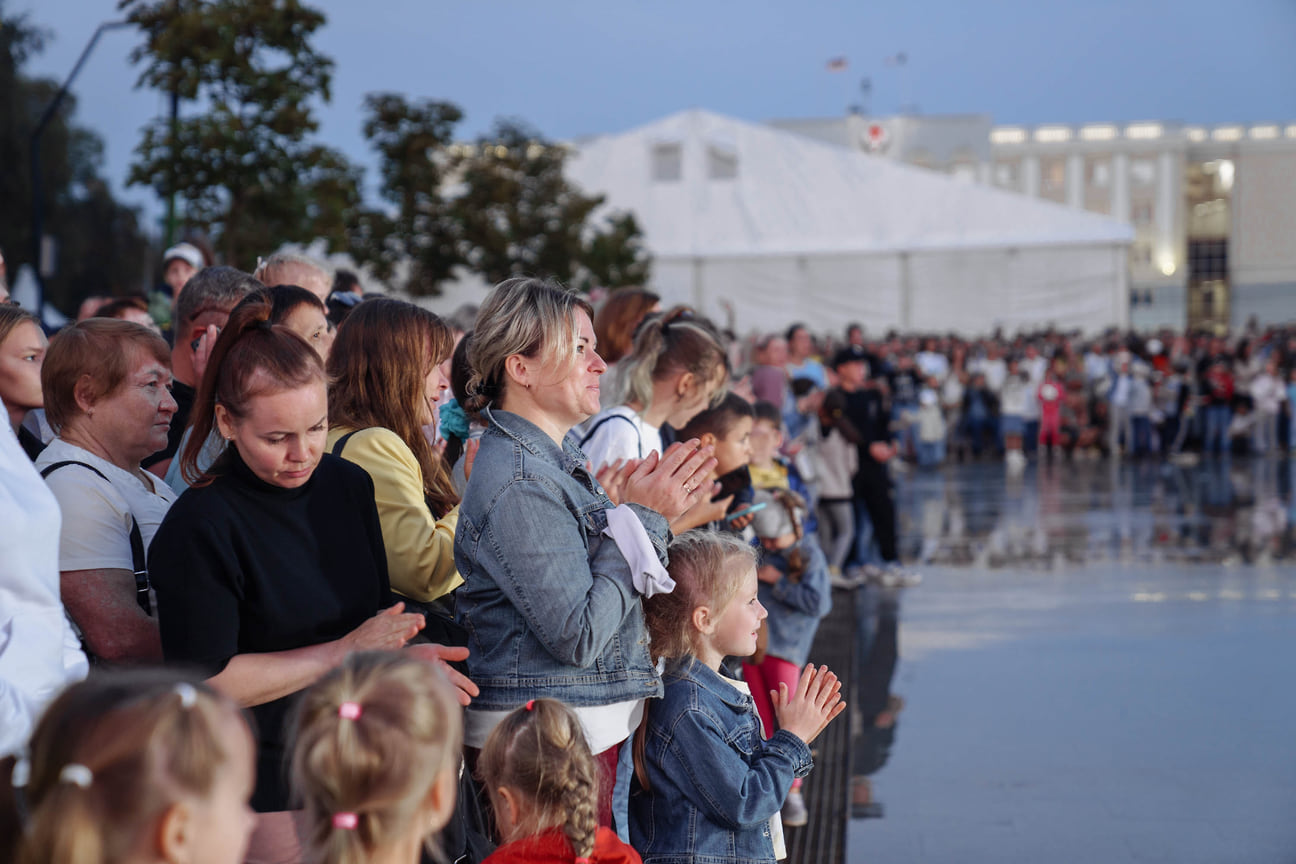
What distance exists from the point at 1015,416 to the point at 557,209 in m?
10.1

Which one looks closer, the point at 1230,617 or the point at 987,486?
the point at 1230,617

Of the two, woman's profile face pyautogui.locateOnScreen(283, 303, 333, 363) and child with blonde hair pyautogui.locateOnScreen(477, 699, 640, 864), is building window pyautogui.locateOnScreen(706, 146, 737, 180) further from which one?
child with blonde hair pyautogui.locateOnScreen(477, 699, 640, 864)


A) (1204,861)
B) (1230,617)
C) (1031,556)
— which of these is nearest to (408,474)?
(1204,861)

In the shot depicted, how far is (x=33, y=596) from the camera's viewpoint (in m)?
2.15

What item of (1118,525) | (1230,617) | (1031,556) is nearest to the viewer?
(1230,617)

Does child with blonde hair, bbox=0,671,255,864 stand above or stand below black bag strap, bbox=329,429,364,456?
below

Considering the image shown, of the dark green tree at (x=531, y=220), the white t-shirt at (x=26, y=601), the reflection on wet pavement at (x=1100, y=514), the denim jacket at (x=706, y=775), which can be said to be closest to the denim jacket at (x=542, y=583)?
the denim jacket at (x=706, y=775)

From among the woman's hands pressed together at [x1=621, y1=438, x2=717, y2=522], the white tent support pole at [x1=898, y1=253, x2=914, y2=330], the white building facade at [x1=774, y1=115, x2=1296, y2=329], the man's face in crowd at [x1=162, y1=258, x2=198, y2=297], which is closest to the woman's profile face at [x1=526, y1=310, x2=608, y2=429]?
the woman's hands pressed together at [x1=621, y1=438, x2=717, y2=522]

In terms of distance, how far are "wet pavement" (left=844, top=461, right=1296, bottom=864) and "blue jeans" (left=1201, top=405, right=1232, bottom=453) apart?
9.85 metres

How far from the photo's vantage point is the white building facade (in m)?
81.9

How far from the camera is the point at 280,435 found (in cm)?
275

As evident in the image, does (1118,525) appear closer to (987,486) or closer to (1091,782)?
(987,486)

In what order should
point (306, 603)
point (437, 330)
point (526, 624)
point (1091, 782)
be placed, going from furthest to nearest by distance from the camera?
point (1091, 782) < point (437, 330) < point (526, 624) < point (306, 603)

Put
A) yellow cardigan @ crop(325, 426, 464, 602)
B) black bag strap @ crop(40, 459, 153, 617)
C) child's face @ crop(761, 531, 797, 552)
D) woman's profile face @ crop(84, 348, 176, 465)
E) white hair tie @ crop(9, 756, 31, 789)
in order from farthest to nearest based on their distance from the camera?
child's face @ crop(761, 531, 797, 552)
yellow cardigan @ crop(325, 426, 464, 602)
woman's profile face @ crop(84, 348, 176, 465)
black bag strap @ crop(40, 459, 153, 617)
white hair tie @ crop(9, 756, 31, 789)
